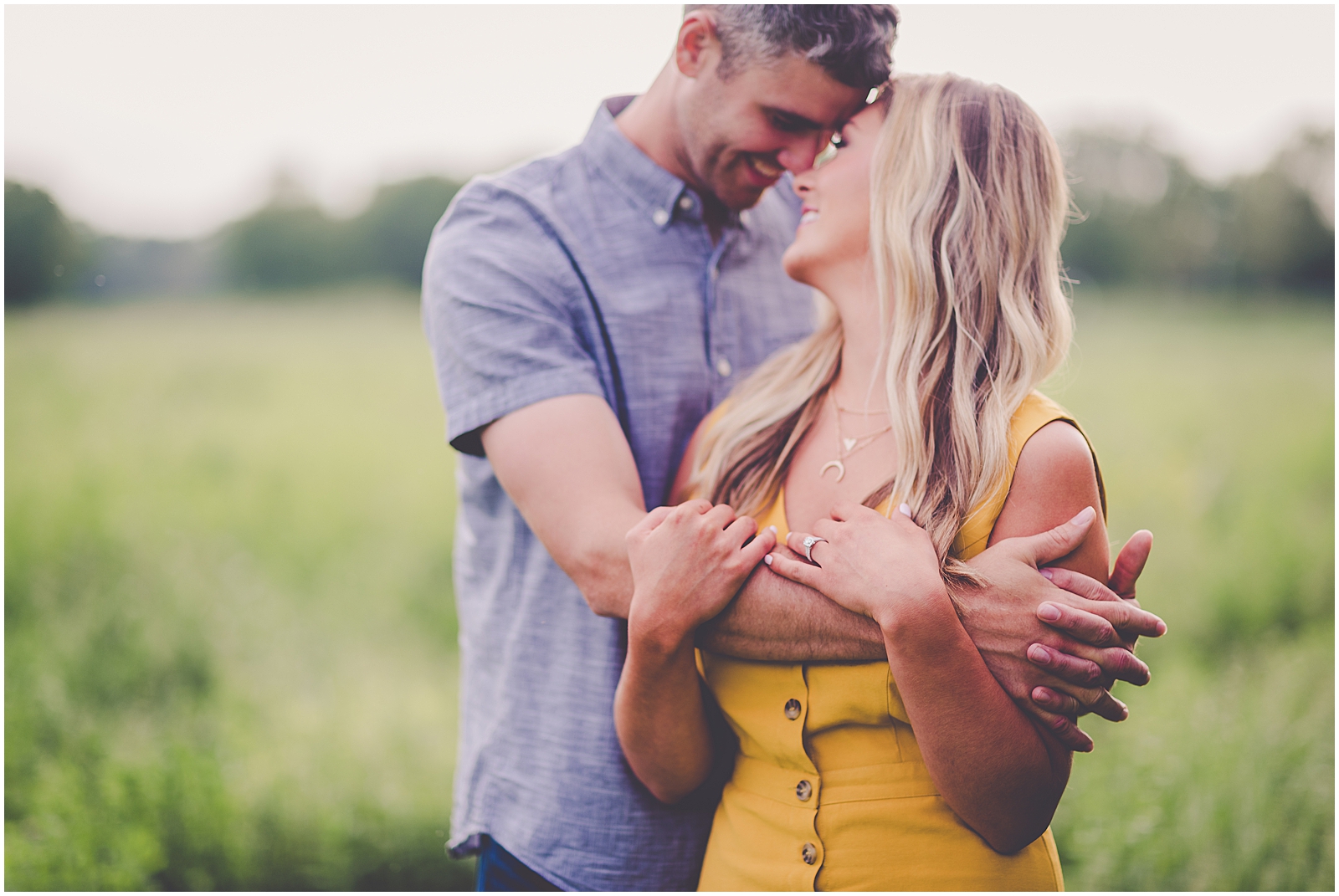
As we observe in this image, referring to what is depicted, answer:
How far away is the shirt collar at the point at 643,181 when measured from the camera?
7.36 feet

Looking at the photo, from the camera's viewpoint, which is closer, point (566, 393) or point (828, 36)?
point (566, 393)

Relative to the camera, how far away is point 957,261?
1843mm

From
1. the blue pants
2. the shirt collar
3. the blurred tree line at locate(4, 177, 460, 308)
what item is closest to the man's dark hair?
the shirt collar

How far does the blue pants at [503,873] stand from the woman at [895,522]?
40 centimetres

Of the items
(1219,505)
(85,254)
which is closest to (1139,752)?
(1219,505)

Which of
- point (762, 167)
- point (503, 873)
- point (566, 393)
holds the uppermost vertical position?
point (762, 167)

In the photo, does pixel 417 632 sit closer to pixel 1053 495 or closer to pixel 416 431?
pixel 416 431

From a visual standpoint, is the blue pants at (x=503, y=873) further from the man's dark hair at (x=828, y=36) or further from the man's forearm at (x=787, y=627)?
the man's dark hair at (x=828, y=36)

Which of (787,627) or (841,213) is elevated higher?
(841,213)

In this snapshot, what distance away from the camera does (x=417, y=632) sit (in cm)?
573

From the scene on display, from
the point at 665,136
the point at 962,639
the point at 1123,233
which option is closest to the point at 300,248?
the point at 665,136

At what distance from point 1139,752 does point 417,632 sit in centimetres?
415

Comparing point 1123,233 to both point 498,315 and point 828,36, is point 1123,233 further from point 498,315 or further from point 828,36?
point 498,315

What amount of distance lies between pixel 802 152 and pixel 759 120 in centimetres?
13
